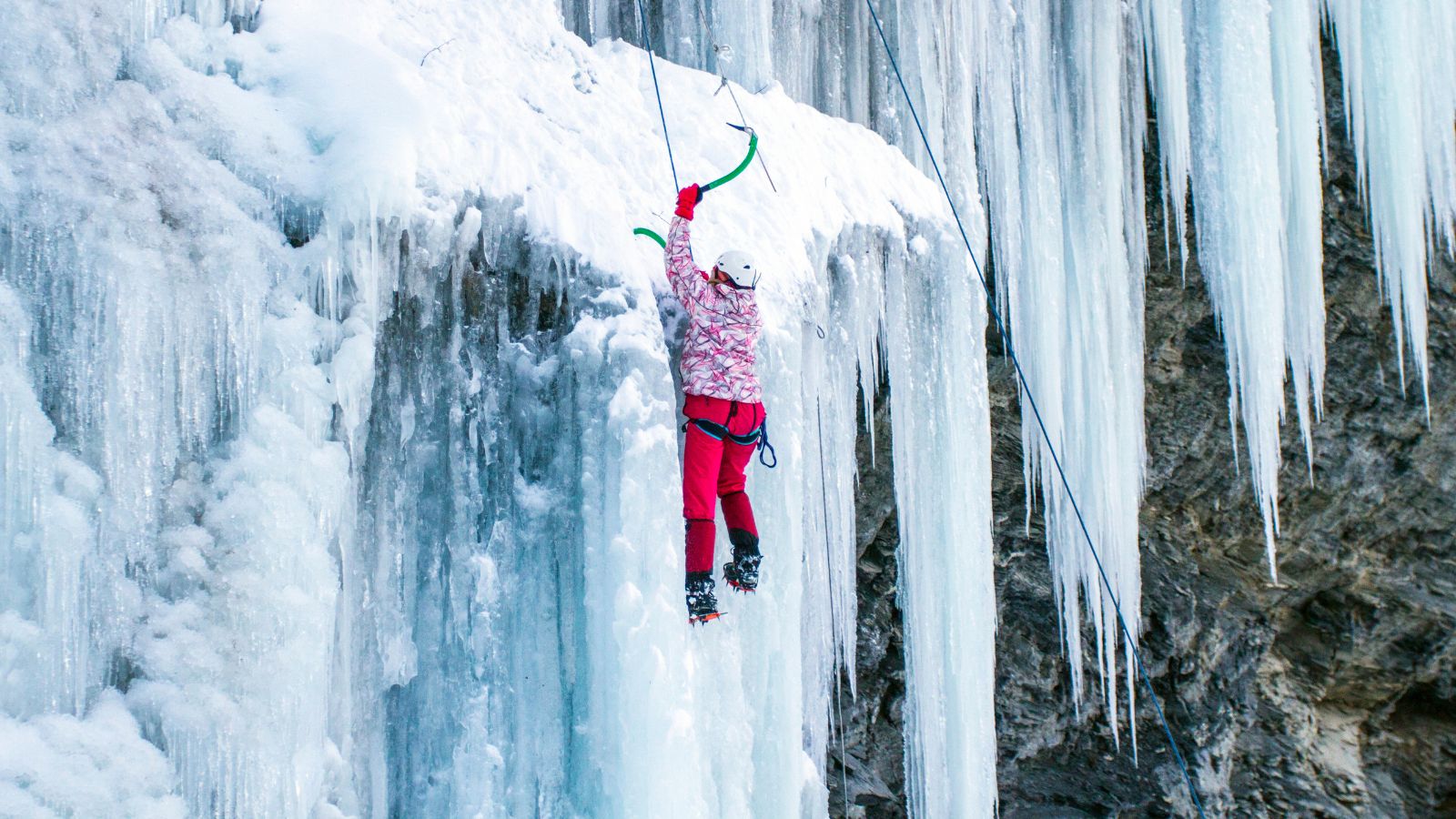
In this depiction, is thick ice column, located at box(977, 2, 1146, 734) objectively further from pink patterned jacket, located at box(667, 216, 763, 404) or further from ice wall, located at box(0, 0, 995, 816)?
pink patterned jacket, located at box(667, 216, 763, 404)

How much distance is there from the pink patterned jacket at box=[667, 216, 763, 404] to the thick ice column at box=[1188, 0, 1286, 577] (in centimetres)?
448

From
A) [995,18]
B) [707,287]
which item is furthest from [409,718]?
[995,18]

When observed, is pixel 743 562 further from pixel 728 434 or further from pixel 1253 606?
pixel 1253 606

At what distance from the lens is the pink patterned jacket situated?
381 centimetres

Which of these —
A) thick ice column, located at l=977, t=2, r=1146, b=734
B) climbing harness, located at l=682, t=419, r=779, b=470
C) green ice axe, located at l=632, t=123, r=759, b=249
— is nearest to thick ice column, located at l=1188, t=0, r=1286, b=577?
thick ice column, located at l=977, t=2, r=1146, b=734

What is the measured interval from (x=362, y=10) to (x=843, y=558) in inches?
120

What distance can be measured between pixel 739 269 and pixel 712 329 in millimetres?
200

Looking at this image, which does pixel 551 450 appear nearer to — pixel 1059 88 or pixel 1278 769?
pixel 1059 88

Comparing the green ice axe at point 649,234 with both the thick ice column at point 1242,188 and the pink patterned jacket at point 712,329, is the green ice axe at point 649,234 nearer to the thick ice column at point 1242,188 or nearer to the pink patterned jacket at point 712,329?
the pink patterned jacket at point 712,329

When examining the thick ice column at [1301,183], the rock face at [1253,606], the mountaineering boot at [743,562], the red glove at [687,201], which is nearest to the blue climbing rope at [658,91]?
the red glove at [687,201]

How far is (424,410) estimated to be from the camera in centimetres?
357

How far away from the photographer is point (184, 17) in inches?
131

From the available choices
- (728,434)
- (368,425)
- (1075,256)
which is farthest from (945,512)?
(368,425)

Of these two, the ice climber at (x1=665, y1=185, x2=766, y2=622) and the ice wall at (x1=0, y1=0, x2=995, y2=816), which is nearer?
the ice wall at (x1=0, y1=0, x2=995, y2=816)
